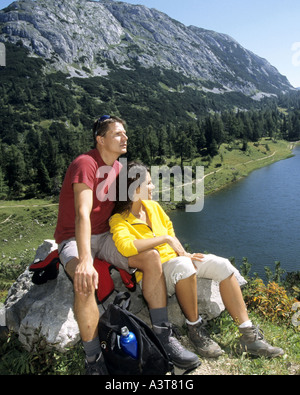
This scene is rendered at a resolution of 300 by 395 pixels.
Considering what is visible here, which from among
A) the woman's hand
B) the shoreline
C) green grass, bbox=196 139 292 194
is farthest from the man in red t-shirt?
green grass, bbox=196 139 292 194

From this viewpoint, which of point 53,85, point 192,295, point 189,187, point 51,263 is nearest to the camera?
point 192,295

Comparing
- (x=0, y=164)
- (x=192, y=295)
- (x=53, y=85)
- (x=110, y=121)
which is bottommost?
(x=192, y=295)

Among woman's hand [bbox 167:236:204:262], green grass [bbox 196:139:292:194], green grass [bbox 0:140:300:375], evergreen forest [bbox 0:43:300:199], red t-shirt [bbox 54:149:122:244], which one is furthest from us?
green grass [bbox 196:139:292:194]

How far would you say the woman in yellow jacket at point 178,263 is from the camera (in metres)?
4.93

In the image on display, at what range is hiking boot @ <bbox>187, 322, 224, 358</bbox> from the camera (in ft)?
16.2

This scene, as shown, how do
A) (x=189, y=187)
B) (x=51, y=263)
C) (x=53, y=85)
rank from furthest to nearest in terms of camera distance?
1. (x=53, y=85)
2. (x=189, y=187)
3. (x=51, y=263)

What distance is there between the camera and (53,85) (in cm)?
18488

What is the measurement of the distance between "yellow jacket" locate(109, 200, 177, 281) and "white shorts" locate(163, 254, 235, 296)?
0.26m

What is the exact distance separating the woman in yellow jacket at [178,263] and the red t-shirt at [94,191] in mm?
229

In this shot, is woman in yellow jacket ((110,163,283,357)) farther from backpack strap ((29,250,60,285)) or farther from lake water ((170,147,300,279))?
lake water ((170,147,300,279))

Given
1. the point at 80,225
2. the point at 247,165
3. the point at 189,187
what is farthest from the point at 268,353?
the point at 247,165

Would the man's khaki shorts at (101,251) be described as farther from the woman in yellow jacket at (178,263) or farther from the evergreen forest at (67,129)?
the evergreen forest at (67,129)
